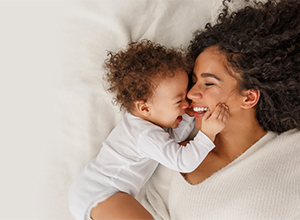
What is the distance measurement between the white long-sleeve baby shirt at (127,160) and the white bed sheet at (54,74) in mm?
328

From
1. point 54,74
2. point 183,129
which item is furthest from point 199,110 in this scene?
point 54,74

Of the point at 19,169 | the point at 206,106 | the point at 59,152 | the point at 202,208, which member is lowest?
the point at 19,169

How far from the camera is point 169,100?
1627mm

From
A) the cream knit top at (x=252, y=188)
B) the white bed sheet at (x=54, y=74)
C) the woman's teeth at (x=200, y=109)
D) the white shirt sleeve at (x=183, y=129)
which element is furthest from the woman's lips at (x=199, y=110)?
the white bed sheet at (x=54, y=74)

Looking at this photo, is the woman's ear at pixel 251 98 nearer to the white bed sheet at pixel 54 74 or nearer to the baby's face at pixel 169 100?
the baby's face at pixel 169 100

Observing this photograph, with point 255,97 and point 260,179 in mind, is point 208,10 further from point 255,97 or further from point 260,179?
point 260,179

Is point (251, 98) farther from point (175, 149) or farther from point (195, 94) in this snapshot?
point (175, 149)

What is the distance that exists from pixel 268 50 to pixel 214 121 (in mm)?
505

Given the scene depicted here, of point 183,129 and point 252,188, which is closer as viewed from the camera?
point 252,188

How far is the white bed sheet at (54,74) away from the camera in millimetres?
1999

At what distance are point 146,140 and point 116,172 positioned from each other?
1.02ft

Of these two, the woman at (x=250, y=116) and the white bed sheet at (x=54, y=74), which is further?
the white bed sheet at (x=54, y=74)

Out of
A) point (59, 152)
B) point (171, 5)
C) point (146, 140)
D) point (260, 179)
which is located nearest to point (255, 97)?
point (260, 179)

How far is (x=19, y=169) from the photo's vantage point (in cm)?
200
